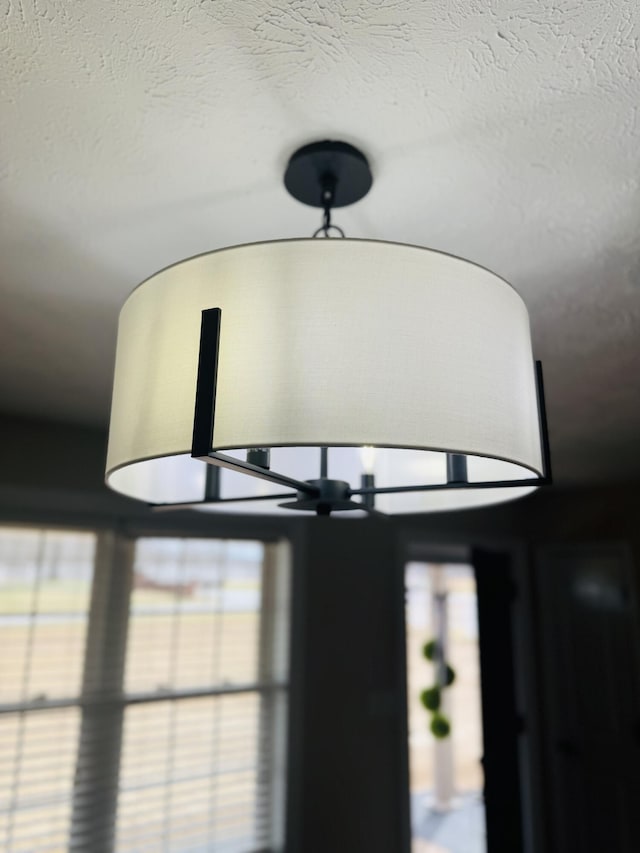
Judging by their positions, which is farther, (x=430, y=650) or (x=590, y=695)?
(x=430, y=650)

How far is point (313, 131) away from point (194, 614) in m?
2.23

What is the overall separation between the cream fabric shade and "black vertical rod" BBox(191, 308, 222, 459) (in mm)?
56

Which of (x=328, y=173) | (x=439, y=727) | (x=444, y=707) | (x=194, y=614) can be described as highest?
(x=328, y=173)

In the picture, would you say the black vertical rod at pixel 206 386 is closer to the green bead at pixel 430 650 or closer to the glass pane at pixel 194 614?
the glass pane at pixel 194 614

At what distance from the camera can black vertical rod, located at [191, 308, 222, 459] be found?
55 centimetres

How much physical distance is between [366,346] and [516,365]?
0.20m

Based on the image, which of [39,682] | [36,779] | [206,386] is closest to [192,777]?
[36,779]

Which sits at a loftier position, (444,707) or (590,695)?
(590,695)

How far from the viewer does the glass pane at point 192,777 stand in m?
2.43

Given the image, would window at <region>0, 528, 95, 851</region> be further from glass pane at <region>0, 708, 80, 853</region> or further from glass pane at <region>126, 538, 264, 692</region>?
glass pane at <region>126, 538, 264, 692</region>

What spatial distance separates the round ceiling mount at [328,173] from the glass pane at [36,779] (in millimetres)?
2182

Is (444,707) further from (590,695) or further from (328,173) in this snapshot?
(328,173)

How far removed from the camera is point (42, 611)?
2359 mm

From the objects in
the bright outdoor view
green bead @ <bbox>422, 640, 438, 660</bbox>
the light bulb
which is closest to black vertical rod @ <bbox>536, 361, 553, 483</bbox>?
the light bulb
